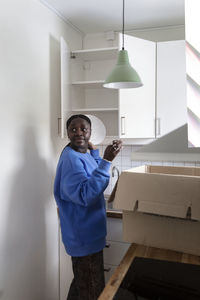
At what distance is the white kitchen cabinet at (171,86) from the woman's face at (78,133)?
29.3 inches

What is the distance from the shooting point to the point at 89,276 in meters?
1.71

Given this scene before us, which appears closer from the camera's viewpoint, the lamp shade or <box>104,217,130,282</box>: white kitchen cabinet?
the lamp shade

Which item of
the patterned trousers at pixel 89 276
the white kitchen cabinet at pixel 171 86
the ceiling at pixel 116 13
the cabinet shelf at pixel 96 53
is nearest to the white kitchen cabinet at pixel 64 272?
the patterned trousers at pixel 89 276

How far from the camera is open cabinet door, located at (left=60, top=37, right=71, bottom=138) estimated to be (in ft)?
7.06

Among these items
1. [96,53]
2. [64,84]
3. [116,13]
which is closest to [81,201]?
[64,84]

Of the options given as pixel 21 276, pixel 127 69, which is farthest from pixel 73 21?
pixel 21 276

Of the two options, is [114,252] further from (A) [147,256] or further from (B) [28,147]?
(B) [28,147]

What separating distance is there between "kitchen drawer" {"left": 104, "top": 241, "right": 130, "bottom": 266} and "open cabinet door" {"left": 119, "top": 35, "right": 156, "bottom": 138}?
787 mm

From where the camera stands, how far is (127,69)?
1649 mm

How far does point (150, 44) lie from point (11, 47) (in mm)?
1072

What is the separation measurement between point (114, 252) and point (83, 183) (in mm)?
715

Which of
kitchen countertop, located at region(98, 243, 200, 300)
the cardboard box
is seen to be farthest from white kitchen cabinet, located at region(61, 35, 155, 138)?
kitchen countertop, located at region(98, 243, 200, 300)

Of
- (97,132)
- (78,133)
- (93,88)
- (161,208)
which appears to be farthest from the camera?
(93,88)

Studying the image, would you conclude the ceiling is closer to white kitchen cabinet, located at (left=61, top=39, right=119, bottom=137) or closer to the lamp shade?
white kitchen cabinet, located at (left=61, top=39, right=119, bottom=137)
